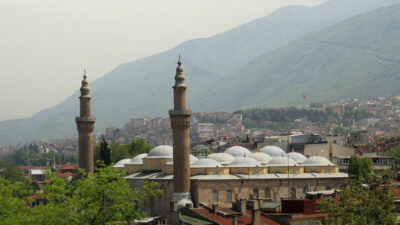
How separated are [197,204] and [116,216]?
24709 millimetres

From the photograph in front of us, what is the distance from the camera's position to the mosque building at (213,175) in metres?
62.7

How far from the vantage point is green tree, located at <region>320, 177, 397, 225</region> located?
39719mm

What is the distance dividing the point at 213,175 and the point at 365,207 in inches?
1028

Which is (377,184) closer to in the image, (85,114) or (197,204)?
(197,204)

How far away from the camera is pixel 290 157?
77.2 meters

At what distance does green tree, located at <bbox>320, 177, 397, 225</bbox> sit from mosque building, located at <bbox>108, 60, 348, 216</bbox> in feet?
64.7

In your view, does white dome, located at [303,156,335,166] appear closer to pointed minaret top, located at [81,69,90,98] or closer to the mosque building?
the mosque building

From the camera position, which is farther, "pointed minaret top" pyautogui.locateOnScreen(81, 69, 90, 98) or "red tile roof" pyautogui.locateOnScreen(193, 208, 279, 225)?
"pointed minaret top" pyautogui.locateOnScreen(81, 69, 90, 98)

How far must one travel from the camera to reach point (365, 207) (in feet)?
134

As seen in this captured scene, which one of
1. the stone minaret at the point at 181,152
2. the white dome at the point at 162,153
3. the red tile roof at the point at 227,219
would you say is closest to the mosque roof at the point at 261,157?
the white dome at the point at 162,153

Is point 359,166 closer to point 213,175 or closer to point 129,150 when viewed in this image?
point 213,175

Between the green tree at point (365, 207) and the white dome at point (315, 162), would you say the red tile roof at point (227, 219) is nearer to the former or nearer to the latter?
the green tree at point (365, 207)

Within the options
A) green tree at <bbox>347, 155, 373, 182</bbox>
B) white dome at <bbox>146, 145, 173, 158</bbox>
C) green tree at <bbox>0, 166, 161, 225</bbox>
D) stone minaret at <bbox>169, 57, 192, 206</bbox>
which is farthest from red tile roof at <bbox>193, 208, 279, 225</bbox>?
green tree at <bbox>347, 155, 373, 182</bbox>

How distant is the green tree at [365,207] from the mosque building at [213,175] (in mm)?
19726
